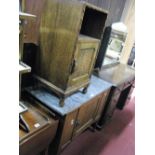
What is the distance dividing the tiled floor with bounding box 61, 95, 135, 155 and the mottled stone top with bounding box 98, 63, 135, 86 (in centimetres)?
75

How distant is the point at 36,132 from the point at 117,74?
5.84 feet

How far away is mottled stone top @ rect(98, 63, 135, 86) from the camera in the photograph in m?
2.43

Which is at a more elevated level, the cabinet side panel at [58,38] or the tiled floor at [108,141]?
the cabinet side panel at [58,38]

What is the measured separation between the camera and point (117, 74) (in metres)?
2.73

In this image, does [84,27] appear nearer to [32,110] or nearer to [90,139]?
[32,110]

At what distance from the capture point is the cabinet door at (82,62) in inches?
55.9

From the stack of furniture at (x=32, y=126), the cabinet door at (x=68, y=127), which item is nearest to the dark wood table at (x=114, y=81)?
the cabinet door at (x=68, y=127)

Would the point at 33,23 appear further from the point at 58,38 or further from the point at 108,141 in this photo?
the point at 108,141

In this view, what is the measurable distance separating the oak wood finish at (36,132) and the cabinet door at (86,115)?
14.6 inches

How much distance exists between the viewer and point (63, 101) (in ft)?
4.92

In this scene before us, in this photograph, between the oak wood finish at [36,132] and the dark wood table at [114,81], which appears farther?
the dark wood table at [114,81]

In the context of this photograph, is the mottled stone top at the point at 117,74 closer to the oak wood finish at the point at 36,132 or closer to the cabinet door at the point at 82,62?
the cabinet door at the point at 82,62

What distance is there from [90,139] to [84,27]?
143cm
